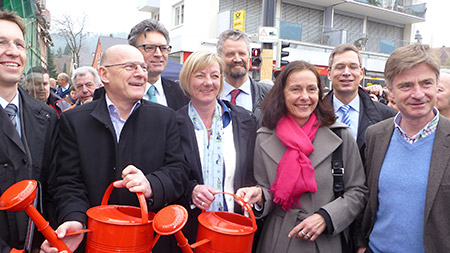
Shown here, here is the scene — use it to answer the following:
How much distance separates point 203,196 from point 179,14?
1910 cm

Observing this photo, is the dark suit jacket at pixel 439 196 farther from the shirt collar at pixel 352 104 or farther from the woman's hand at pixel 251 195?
the shirt collar at pixel 352 104

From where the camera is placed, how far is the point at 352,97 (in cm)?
316

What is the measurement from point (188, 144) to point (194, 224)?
55cm

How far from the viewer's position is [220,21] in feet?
56.3

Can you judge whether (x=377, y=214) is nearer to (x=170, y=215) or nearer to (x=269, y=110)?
(x=269, y=110)

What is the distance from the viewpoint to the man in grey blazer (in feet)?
6.29

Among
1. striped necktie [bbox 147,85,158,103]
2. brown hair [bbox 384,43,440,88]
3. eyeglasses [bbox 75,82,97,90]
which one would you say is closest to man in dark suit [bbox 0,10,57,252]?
striped necktie [bbox 147,85,158,103]

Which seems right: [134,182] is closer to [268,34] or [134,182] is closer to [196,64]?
[196,64]

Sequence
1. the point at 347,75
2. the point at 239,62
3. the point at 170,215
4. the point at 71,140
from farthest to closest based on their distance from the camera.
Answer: the point at 239,62 < the point at 347,75 < the point at 71,140 < the point at 170,215

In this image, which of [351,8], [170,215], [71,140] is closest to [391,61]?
[170,215]

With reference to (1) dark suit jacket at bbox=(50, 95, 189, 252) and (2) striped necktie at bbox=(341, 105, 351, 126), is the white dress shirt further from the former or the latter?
(2) striped necktie at bbox=(341, 105, 351, 126)

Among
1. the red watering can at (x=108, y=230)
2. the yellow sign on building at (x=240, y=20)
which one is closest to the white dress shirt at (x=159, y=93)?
the red watering can at (x=108, y=230)

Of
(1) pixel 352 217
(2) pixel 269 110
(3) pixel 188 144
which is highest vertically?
(2) pixel 269 110

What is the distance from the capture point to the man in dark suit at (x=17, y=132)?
1.85m
